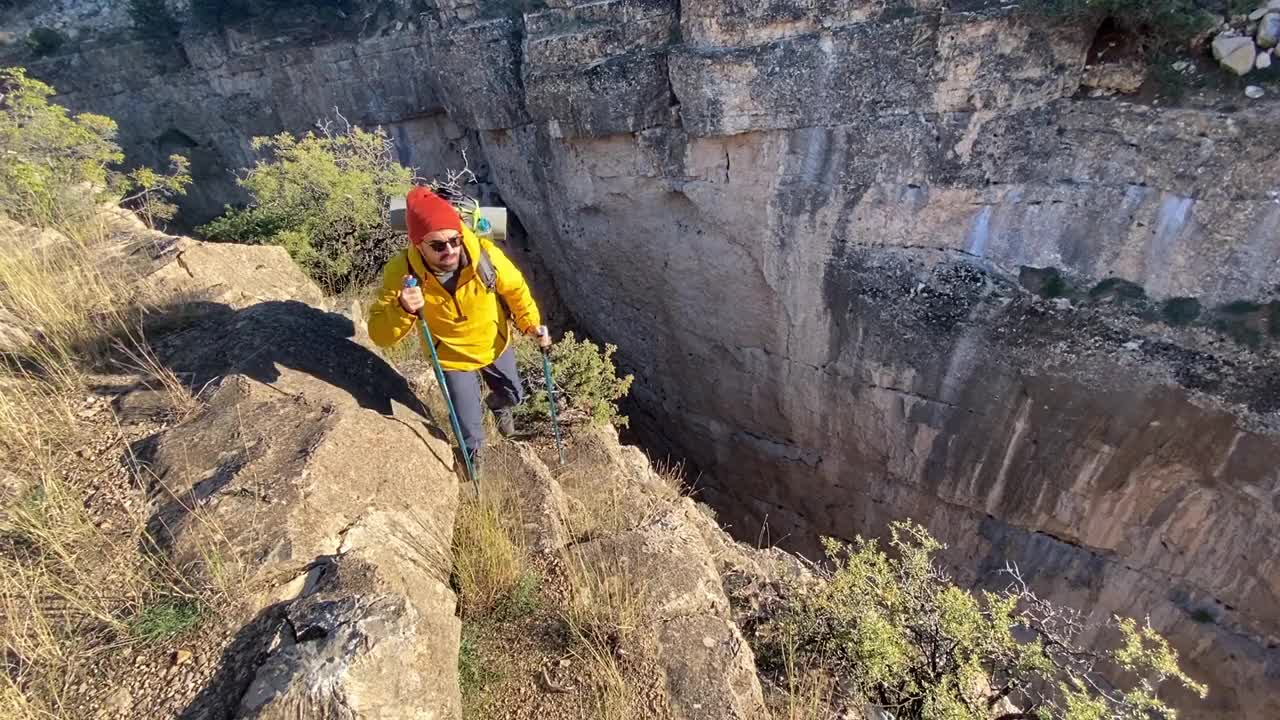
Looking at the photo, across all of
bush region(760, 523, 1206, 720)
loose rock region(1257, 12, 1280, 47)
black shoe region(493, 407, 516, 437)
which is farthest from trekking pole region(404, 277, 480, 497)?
loose rock region(1257, 12, 1280, 47)

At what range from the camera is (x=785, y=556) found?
3.30 m

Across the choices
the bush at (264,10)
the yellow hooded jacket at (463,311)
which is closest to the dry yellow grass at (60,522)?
the yellow hooded jacket at (463,311)

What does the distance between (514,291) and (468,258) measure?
0.29 m

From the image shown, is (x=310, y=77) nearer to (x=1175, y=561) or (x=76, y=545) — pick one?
(x=76, y=545)

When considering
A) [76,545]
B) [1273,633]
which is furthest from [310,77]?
[1273,633]

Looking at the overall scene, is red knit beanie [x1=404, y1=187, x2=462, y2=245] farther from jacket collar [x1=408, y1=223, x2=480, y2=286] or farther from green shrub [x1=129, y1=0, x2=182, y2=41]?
green shrub [x1=129, y1=0, x2=182, y2=41]

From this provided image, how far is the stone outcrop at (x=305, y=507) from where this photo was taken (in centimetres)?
172

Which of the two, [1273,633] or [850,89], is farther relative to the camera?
[850,89]

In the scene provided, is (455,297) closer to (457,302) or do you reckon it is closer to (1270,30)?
→ (457,302)

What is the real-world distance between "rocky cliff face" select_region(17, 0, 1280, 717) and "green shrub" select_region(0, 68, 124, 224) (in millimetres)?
3629

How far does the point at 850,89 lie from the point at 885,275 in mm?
1576

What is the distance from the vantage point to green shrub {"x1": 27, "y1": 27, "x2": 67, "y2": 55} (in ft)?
31.8

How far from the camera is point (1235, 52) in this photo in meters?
4.21

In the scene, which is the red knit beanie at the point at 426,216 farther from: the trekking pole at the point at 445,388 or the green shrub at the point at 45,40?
the green shrub at the point at 45,40
